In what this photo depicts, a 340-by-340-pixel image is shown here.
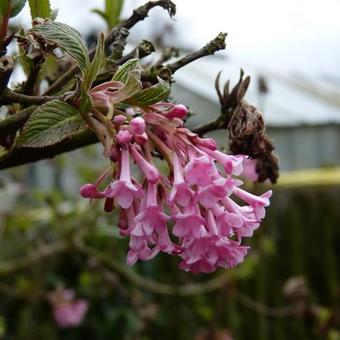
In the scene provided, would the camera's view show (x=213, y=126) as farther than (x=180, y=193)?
Yes

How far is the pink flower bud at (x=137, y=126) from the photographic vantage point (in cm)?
42

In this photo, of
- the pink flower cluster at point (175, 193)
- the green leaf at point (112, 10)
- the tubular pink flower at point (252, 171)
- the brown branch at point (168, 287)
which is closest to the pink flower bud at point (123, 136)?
the pink flower cluster at point (175, 193)

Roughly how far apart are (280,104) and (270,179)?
14.7 ft

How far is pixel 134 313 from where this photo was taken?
2719 mm

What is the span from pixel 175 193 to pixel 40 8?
0.19 metres

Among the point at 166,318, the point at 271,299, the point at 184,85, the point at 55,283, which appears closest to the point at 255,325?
the point at 271,299

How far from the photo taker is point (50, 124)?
448 mm

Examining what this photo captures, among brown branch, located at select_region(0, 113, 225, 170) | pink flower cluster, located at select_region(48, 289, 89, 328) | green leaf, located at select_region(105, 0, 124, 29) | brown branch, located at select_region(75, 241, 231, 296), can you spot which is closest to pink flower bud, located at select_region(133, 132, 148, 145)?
brown branch, located at select_region(0, 113, 225, 170)

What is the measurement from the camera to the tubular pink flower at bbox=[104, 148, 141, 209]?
0.43m

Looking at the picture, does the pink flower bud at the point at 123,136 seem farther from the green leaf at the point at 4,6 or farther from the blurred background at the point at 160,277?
the blurred background at the point at 160,277

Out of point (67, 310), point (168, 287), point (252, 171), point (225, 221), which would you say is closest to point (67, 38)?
point (225, 221)

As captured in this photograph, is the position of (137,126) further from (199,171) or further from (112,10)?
(112,10)

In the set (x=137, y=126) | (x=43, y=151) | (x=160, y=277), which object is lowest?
(x=160, y=277)

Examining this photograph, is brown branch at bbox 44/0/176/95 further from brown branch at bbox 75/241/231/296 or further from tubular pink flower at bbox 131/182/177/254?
brown branch at bbox 75/241/231/296
